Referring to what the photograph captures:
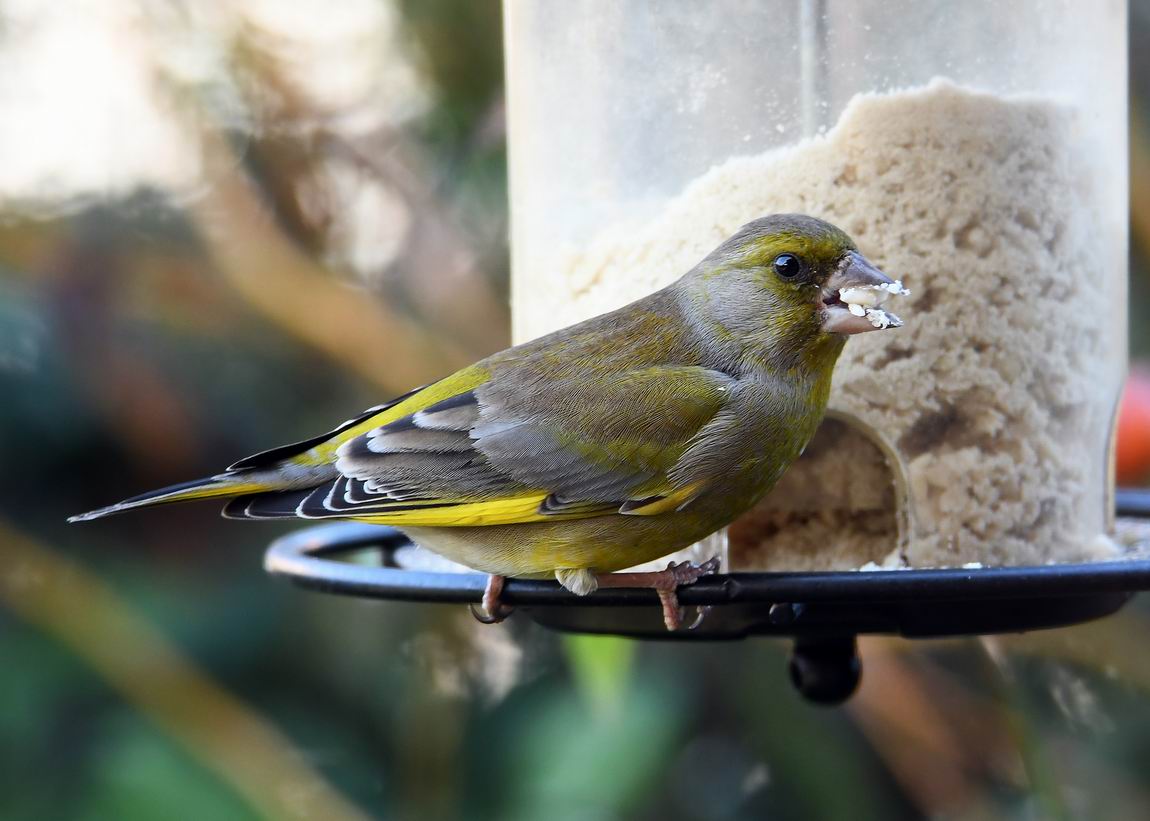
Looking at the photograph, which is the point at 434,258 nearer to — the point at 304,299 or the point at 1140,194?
the point at 304,299

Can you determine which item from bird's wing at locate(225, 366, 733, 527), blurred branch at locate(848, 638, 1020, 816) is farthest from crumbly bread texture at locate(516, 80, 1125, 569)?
blurred branch at locate(848, 638, 1020, 816)

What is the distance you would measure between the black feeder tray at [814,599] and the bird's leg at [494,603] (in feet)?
0.05

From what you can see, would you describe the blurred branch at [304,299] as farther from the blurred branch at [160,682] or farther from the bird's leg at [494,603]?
the bird's leg at [494,603]

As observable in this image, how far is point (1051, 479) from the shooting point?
2846 mm

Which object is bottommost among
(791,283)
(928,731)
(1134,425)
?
(928,731)

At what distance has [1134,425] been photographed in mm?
3455

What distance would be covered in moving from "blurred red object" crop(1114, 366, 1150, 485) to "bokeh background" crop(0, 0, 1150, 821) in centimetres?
1

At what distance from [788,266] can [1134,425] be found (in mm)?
1290

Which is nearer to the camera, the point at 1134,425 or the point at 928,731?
the point at 1134,425

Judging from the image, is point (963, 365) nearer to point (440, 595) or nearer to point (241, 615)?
point (440, 595)

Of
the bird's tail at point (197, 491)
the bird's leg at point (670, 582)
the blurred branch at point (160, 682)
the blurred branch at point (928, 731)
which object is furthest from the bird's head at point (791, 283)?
the blurred branch at point (160, 682)

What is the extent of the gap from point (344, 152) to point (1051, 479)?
2744mm

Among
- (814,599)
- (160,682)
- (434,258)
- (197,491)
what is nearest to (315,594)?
(160,682)

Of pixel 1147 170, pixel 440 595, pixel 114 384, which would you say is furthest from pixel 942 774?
pixel 114 384
